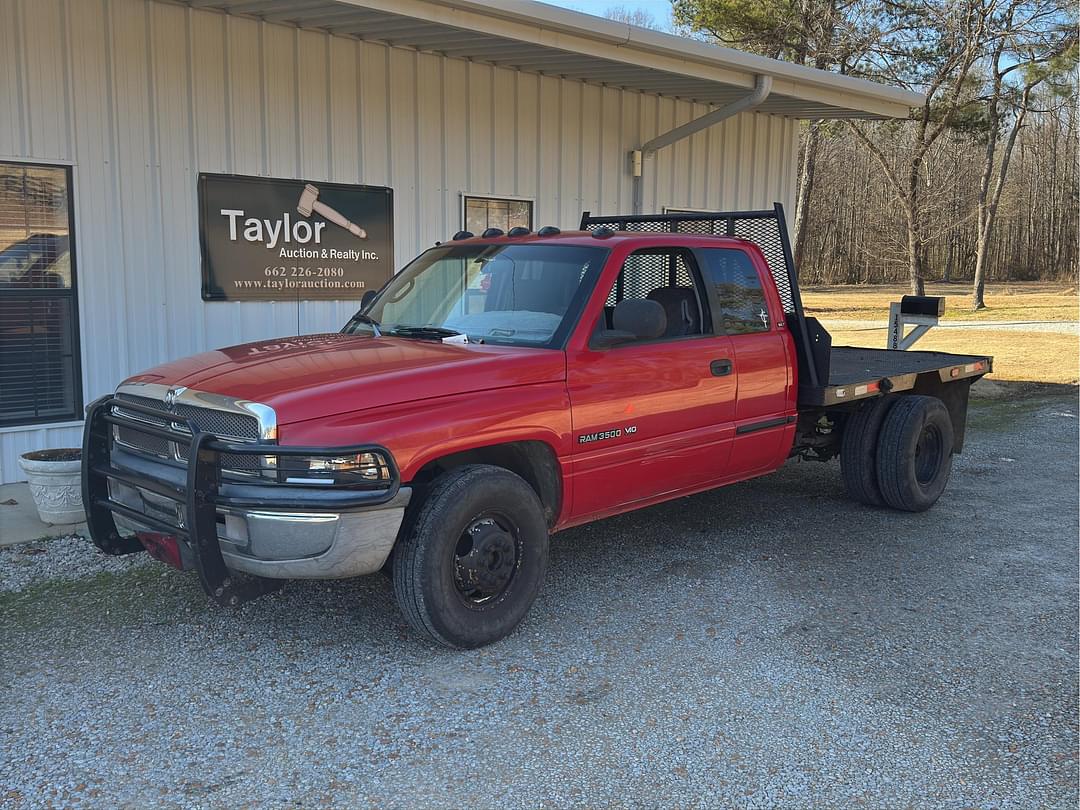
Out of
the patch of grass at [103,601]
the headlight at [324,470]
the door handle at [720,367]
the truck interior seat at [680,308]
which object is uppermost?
the truck interior seat at [680,308]

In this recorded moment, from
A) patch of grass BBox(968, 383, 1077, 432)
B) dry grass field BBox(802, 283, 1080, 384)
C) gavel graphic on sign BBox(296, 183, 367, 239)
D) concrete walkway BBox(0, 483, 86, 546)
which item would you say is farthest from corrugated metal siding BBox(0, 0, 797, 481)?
dry grass field BBox(802, 283, 1080, 384)

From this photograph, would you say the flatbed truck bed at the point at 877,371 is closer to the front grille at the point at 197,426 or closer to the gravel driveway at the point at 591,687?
the gravel driveway at the point at 591,687

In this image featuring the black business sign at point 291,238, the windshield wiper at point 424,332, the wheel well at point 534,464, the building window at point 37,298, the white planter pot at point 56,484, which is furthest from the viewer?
the black business sign at point 291,238

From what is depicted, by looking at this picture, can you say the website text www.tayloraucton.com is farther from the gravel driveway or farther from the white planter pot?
the gravel driveway

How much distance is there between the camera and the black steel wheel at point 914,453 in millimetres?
6676

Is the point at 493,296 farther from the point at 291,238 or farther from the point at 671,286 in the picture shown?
the point at 291,238

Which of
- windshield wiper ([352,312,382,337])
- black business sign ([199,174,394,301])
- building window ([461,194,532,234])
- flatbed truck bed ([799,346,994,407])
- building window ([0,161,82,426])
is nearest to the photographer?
windshield wiper ([352,312,382,337])

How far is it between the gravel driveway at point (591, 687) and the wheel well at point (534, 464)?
0.61m

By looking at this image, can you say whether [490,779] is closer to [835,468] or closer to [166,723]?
[166,723]

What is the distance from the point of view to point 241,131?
24.9 feet

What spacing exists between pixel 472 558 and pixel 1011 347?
17560mm

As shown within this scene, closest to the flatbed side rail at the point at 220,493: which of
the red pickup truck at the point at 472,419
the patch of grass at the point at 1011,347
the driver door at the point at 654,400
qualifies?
the red pickup truck at the point at 472,419

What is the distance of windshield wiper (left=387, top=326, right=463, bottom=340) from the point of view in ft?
16.5

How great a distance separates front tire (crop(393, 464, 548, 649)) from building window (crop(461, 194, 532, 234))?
17.0 feet
